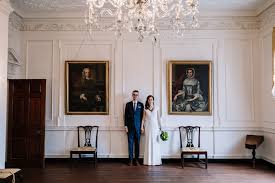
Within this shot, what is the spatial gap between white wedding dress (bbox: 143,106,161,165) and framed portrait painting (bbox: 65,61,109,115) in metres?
1.13

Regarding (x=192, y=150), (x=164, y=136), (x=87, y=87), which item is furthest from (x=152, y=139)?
(x=87, y=87)

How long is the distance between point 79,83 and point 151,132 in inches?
87.1

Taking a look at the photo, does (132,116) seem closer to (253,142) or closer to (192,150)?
(192,150)

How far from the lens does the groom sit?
24.8ft

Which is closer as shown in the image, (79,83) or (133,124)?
(133,124)

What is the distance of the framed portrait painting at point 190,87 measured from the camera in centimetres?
784

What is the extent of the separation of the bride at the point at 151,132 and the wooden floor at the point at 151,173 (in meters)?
0.31

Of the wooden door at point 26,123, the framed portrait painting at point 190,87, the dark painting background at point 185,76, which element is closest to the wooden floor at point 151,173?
the wooden door at point 26,123

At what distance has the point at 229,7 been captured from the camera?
300 inches

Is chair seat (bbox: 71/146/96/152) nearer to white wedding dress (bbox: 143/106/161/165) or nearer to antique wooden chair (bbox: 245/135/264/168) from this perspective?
white wedding dress (bbox: 143/106/161/165)

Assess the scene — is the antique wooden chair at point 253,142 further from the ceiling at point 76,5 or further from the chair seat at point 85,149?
the chair seat at point 85,149

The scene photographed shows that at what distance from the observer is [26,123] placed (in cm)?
732

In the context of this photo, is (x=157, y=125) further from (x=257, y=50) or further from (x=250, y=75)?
(x=257, y=50)

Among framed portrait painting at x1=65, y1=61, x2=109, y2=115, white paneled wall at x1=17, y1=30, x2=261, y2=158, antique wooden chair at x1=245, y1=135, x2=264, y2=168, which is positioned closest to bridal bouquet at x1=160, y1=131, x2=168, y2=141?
white paneled wall at x1=17, y1=30, x2=261, y2=158
